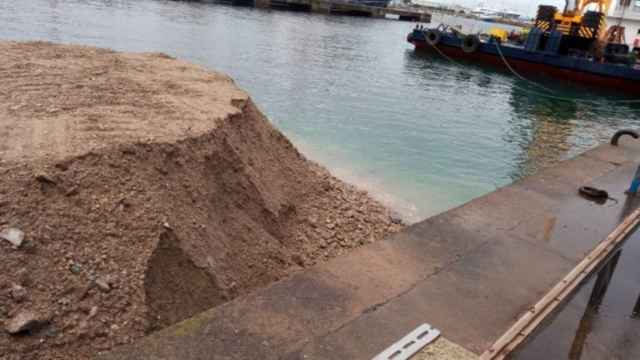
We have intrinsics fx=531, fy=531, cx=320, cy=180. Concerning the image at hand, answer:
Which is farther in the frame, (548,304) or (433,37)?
(433,37)

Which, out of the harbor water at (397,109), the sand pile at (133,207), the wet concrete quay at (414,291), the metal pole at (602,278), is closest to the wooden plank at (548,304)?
the metal pole at (602,278)

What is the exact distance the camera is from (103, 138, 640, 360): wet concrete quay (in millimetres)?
3330

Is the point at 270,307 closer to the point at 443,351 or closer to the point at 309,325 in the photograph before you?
the point at 309,325

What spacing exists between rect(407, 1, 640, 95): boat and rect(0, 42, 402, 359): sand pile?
81.7 ft

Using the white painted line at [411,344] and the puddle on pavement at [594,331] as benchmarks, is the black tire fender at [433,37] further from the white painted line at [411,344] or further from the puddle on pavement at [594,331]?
the white painted line at [411,344]

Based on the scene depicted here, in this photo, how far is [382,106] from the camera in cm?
1894

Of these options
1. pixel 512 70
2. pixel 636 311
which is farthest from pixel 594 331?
pixel 512 70

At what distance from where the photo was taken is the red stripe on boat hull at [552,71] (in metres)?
27.1

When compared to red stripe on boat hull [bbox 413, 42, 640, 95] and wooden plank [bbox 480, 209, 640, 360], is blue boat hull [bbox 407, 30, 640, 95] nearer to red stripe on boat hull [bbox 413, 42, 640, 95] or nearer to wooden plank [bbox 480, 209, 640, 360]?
red stripe on boat hull [bbox 413, 42, 640, 95]

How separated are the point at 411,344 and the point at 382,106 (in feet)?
52.7

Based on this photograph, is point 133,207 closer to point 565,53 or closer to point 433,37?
point 565,53

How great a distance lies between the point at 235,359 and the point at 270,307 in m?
0.60

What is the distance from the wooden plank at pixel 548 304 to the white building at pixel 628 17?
108 feet

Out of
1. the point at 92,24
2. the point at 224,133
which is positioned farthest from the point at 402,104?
the point at 92,24
